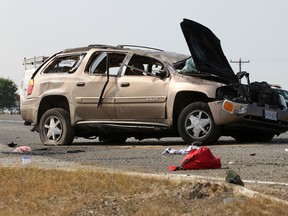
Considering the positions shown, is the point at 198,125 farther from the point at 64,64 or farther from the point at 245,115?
the point at 64,64

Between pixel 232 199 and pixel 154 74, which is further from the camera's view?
pixel 154 74

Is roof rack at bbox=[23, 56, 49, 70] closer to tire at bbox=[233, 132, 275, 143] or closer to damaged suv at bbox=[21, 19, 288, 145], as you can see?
damaged suv at bbox=[21, 19, 288, 145]

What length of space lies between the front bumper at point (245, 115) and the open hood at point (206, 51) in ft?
1.70

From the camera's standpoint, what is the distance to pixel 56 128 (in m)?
12.0

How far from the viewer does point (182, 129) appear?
10.6 metres

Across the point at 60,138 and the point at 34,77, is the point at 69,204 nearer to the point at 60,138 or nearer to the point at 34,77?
the point at 60,138

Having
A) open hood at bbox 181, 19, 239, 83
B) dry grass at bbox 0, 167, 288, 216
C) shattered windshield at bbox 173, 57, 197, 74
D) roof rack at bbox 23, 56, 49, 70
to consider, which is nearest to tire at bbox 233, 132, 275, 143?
open hood at bbox 181, 19, 239, 83

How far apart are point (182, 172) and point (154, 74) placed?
402 centimetres

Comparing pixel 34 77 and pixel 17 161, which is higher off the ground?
pixel 34 77

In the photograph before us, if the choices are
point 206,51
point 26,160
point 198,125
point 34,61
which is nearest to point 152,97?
point 198,125

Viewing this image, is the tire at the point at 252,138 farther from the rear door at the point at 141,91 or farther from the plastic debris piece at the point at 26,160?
the plastic debris piece at the point at 26,160

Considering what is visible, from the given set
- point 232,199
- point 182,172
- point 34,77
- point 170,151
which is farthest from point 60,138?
point 232,199

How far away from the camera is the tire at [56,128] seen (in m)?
11.9

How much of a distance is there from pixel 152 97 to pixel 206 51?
122 centimetres
